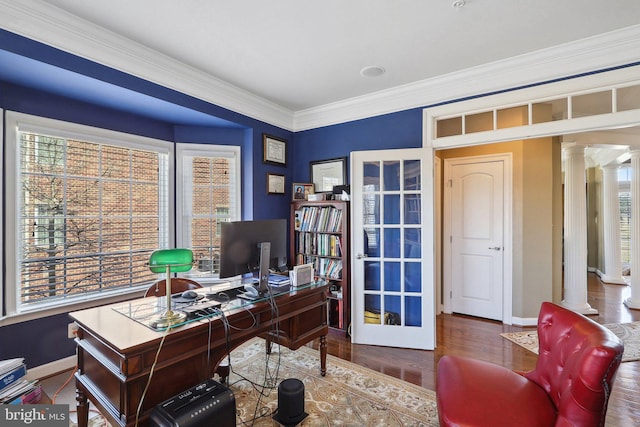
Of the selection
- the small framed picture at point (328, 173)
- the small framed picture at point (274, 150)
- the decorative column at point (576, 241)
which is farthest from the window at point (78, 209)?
the decorative column at point (576, 241)

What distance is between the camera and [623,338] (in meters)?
3.30

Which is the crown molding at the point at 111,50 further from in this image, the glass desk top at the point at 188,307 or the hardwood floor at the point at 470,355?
the hardwood floor at the point at 470,355

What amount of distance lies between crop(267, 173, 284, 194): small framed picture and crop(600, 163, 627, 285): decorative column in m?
6.24

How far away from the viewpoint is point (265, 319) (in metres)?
2.01

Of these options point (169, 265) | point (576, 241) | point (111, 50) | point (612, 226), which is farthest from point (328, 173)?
point (612, 226)

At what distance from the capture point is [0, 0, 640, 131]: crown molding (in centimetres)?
201

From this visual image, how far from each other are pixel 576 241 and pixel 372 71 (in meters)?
3.72

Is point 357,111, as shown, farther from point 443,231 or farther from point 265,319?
point 265,319

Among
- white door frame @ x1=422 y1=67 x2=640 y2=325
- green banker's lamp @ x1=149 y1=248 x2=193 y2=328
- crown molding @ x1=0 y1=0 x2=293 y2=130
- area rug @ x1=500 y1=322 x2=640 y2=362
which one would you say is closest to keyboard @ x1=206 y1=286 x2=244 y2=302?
green banker's lamp @ x1=149 y1=248 x2=193 y2=328

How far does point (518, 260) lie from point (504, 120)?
183 centimetres

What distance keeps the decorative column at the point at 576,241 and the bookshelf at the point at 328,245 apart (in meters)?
3.21

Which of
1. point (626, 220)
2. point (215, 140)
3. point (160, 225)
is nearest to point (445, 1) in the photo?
point (215, 140)

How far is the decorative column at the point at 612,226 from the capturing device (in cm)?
567

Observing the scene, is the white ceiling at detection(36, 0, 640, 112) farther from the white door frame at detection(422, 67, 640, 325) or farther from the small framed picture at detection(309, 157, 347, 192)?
the small framed picture at detection(309, 157, 347, 192)
